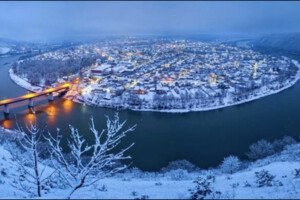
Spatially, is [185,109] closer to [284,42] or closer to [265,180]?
[265,180]

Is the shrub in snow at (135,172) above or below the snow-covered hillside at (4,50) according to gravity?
below

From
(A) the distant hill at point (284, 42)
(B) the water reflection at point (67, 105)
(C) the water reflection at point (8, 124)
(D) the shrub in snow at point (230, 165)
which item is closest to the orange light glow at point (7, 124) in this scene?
(C) the water reflection at point (8, 124)

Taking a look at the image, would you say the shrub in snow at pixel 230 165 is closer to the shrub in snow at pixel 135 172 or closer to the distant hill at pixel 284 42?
the shrub in snow at pixel 135 172

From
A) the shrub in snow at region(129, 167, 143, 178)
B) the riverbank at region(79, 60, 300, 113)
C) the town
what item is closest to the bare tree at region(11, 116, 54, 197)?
the shrub in snow at region(129, 167, 143, 178)

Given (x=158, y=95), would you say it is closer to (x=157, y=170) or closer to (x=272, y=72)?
(x=157, y=170)

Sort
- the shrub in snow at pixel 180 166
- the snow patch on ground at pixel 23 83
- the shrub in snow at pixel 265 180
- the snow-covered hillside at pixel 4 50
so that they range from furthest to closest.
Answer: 1. the snow-covered hillside at pixel 4 50
2. the snow patch on ground at pixel 23 83
3. the shrub in snow at pixel 180 166
4. the shrub in snow at pixel 265 180

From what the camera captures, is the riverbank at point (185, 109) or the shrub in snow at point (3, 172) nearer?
the shrub in snow at point (3, 172)

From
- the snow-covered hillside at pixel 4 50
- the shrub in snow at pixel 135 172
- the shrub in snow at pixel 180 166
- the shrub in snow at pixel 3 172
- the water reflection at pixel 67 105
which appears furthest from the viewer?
the snow-covered hillside at pixel 4 50

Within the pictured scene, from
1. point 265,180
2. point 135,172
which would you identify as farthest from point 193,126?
point 265,180
